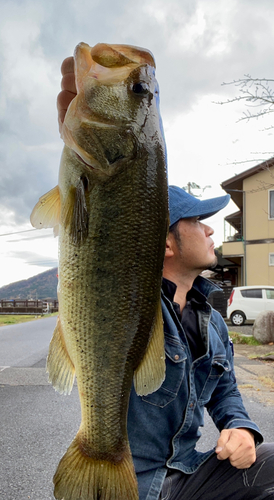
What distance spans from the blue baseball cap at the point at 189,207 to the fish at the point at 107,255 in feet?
2.46

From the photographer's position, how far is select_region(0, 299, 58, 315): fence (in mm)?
37375

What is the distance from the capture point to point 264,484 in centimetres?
208

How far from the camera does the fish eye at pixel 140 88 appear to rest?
150cm

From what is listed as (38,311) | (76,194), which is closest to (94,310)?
(76,194)

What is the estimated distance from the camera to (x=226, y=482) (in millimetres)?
2115

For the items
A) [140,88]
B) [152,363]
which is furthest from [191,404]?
[140,88]

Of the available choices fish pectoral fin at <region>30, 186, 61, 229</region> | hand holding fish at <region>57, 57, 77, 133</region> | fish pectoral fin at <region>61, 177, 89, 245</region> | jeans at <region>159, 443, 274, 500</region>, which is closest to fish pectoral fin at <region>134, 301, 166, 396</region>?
fish pectoral fin at <region>61, 177, 89, 245</region>

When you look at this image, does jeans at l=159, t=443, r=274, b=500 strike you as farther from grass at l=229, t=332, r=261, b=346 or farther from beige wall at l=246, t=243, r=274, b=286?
beige wall at l=246, t=243, r=274, b=286

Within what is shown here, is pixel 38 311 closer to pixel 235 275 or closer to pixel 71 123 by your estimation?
pixel 235 275

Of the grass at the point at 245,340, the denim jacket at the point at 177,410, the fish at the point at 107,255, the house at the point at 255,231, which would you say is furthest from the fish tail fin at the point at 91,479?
the house at the point at 255,231

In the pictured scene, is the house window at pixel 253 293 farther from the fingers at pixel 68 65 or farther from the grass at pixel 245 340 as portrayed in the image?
the fingers at pixel 68 65

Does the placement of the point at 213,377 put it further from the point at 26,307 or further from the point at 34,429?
the point at 26,307

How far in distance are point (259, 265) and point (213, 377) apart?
64.4 feet

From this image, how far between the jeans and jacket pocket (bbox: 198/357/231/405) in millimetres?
314
